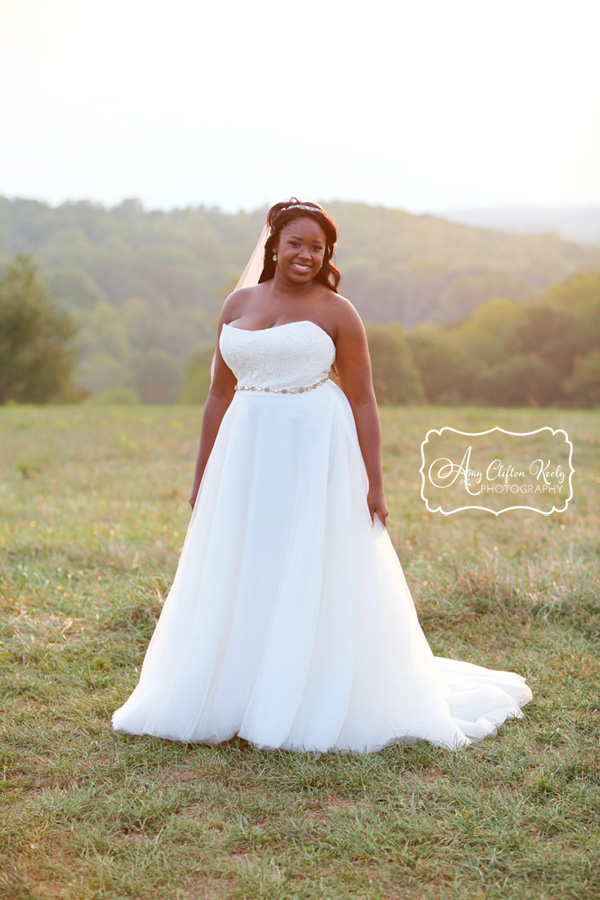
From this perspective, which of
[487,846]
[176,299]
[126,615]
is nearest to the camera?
[487,846]

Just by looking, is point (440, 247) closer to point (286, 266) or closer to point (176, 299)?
point (176, 299)

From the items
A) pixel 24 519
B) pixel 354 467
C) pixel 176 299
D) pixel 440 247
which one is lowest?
pixel 24 519

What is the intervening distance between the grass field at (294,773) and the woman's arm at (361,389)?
1141 mm

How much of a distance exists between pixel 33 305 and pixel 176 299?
41.4ft

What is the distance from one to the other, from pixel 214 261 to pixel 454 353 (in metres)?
18.2

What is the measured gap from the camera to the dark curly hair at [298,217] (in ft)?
11.7

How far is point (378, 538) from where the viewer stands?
12.1ft

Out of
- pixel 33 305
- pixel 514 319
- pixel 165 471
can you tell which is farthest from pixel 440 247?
pixel 165 471

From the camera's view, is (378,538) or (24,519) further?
(24,519)

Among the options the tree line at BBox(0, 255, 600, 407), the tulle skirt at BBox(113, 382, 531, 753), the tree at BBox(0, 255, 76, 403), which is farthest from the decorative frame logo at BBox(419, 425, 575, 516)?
the tree at BBox(0, 255, 76, 403)

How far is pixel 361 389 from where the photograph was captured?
3.70 m

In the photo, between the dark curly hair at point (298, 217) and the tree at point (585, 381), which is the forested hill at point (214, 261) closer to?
the tree at point (585, 381)

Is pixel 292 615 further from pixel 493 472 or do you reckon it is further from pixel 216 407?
pixel 493 472

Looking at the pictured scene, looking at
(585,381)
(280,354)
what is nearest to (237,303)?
(280,354)
